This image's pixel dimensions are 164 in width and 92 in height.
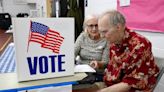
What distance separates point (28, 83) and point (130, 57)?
2.07 ft

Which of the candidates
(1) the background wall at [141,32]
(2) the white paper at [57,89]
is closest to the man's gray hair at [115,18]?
(1) the background wall at [141,32]

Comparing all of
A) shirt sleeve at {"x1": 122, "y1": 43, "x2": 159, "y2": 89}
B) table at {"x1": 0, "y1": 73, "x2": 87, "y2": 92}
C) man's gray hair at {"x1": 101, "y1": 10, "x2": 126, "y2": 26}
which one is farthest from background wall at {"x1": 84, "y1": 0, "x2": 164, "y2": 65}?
table at {"x1": 0, "y1": 73, "x2": 87, "y2": 92}

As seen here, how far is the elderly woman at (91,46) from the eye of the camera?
6.24ft

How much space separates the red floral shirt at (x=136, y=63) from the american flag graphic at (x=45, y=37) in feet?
1.69

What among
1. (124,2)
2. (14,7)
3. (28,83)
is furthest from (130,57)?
(14,7)

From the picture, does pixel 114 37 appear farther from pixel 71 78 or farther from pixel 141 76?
pixel 71 78

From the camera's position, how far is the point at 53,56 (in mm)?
955

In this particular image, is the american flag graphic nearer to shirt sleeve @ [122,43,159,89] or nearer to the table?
the table

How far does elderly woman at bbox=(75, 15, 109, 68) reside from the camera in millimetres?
1902

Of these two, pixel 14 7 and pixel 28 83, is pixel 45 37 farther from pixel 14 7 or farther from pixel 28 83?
pixel 14 7

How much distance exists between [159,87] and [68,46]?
121cm

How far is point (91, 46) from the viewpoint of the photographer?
197 cm

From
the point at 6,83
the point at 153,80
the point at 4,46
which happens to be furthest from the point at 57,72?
the point at 4,46

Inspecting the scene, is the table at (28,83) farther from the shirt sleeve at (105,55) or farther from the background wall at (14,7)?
the background wall at (14,7)
